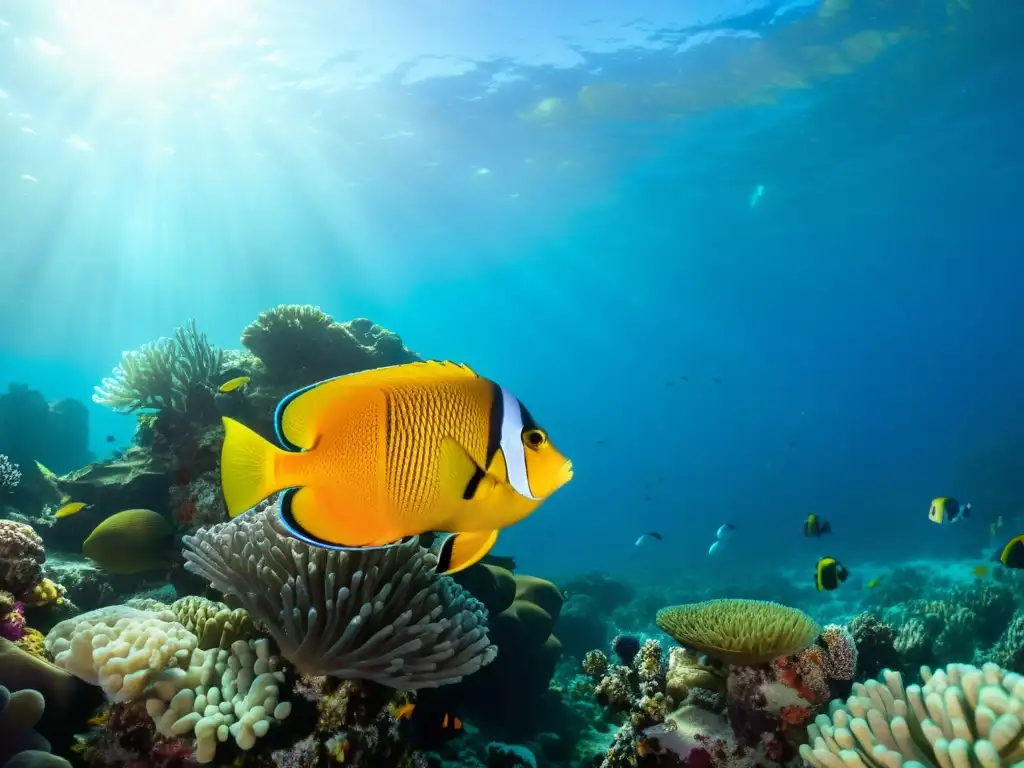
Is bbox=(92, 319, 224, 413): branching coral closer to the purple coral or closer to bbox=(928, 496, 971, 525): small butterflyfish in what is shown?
the purple coral

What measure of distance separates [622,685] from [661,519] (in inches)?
3027

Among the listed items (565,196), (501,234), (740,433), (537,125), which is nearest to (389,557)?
(537,125)

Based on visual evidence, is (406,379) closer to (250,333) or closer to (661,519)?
(250,333)

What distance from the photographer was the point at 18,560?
12.1ft

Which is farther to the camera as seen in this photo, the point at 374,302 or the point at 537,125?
the point at 374,302

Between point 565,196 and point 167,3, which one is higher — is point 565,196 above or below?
above

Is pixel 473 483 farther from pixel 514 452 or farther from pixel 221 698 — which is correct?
pixel 221 698

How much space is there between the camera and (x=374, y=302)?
2547 inches

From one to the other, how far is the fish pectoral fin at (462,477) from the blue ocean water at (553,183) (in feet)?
9.82

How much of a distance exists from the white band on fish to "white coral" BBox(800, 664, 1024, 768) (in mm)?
1926

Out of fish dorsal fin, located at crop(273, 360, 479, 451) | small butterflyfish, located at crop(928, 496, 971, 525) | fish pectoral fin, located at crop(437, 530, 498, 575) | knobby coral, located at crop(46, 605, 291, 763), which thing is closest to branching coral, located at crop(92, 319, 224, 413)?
knobby coral, located at crop(46, 605, 291, 763)

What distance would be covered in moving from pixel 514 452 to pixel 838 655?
3478mm

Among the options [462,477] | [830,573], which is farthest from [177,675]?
[830,573]

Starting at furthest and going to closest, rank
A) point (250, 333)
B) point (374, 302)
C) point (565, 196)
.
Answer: point (374, 302), point (565, 196), point (250, 333)
